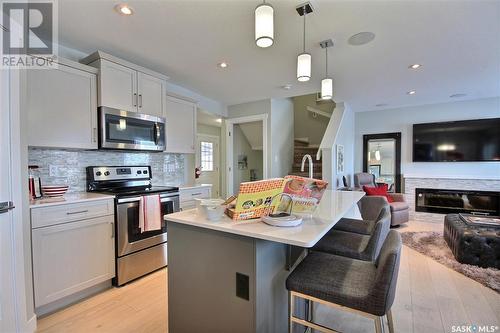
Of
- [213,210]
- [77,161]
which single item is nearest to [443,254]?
[213,210]

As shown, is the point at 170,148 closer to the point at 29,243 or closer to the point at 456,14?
the point at 29,243

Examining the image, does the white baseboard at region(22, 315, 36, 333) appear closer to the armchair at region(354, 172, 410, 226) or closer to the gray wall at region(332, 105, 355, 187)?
the gray wall at region(332, 105, 355, 187)

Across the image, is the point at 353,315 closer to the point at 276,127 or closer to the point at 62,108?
the point at 62,108

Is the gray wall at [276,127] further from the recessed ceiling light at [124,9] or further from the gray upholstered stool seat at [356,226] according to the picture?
the recessed ceiling light at [124,9]

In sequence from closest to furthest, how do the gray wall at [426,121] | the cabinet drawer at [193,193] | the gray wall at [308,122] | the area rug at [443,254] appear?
the area rug at [443,254]
the cabinet drawer at [193,193]
the gray wall at [426,121]
the gray wall at [308,122]

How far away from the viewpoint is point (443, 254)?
10.1ft

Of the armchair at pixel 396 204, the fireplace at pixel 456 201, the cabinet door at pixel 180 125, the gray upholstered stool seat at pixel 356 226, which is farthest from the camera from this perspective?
the fireplace at pixel 456 201

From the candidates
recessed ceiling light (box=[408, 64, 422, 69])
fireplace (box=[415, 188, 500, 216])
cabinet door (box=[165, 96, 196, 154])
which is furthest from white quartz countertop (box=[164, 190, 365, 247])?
fireplace (box=[415, 188, 500, 216])

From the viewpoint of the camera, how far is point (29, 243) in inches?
69.4

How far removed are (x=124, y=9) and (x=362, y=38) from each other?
6.85ft

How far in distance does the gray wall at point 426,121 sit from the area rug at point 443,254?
1.73 meters

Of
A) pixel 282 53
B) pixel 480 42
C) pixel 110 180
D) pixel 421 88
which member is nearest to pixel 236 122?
pixel 282 53

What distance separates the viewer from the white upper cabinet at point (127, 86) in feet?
7.83

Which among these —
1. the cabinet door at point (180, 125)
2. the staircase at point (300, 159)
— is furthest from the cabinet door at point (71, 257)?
the staircase at point (300, 159)
